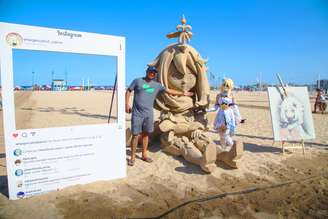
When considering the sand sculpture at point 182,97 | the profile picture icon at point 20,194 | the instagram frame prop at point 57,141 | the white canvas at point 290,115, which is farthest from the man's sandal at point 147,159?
the white canvas at point 290,115

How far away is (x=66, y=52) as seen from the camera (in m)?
3.51

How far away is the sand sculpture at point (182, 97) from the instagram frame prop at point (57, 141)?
4.17ft

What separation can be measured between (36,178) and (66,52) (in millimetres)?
1814

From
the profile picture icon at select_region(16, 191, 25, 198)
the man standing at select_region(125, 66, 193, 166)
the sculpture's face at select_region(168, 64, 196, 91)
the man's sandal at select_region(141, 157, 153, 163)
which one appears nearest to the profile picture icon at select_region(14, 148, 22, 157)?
the profile picture icon at select_region(16, 191, 25, 198)

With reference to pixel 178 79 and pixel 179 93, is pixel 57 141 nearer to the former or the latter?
pixel 179 93

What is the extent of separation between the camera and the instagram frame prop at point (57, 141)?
312 cm

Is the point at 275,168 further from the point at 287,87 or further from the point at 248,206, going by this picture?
the point at 287,87

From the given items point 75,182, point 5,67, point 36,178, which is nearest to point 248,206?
point 75,182

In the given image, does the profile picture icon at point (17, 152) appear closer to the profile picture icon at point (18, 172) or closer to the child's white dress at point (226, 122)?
the profile picture icon at point (18, 172)

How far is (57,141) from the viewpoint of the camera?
348 centimetres

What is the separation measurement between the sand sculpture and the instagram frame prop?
1.27m

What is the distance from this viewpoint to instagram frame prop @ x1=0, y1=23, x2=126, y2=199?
3.12 meters

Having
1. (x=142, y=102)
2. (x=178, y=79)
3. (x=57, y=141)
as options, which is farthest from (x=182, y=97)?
(x=57, y=141)

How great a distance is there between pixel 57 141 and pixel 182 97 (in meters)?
2.68
